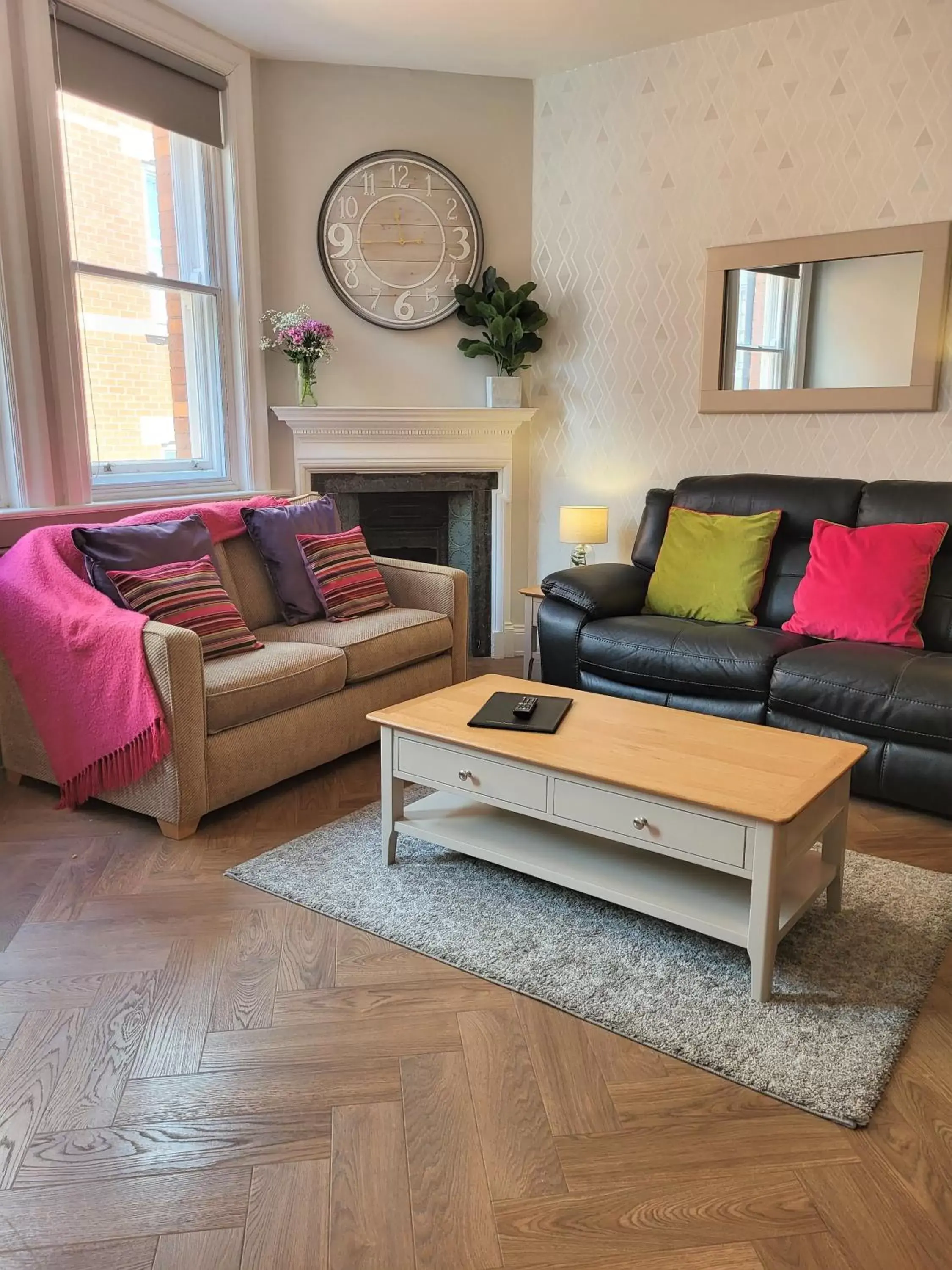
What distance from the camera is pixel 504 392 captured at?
461 cm

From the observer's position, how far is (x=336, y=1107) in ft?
5.48

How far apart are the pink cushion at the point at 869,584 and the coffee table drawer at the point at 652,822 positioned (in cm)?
158

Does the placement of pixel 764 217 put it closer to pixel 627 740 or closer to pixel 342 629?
pixel 342 629

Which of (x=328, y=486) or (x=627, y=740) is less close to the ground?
(x=328, y=486)

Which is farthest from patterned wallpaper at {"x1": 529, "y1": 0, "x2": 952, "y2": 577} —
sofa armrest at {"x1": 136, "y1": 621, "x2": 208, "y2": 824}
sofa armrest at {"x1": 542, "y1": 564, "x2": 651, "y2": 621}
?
sofa armrest at {"x1": 136, "y1": 621, "x2": 208, "y2": 824}

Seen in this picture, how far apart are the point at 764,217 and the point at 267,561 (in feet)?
8.25

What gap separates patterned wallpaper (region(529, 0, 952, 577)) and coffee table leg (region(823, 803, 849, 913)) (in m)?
2.06

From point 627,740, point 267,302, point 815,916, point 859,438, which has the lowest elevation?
point 815,916

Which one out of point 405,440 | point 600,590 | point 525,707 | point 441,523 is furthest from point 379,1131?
point 441,523

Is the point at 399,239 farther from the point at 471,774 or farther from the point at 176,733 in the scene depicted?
the point at 471,774

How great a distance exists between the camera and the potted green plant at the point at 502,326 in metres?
4.45

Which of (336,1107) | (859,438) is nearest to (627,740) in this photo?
(336,1107)

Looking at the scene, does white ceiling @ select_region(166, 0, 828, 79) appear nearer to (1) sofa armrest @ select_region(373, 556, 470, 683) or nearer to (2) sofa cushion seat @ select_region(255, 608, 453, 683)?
(1) sofa armrest @ select_region(373, 556, 470, 683)

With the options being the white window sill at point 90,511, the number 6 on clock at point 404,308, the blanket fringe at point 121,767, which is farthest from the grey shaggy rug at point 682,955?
the number 6 on clock at point 404,308
